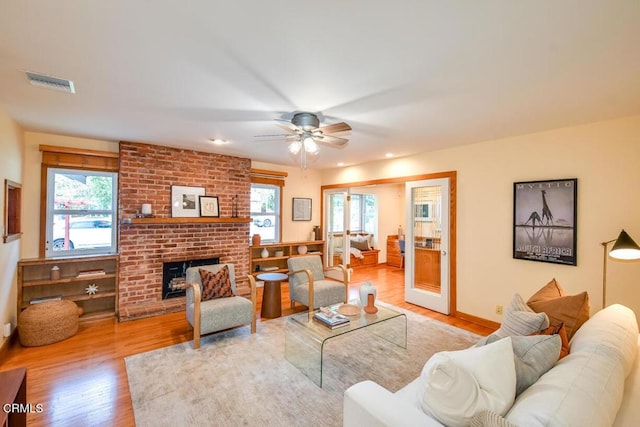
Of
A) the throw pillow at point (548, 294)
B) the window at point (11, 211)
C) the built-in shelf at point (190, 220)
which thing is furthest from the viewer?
the built-in shelf at point (190, 220)

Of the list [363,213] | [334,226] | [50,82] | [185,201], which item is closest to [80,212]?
[185,201]

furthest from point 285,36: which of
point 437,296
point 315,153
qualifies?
point 437,296

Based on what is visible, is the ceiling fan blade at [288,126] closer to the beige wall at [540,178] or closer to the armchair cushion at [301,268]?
the armchair cushion at [301,268]

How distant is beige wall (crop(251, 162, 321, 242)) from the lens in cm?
617

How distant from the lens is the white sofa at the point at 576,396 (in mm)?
1026

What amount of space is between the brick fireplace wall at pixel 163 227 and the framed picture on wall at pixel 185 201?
0.07 meters

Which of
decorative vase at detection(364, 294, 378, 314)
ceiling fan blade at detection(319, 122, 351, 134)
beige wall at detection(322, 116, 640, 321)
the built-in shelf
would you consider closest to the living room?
beige wall at detection(322, 116, 640, 321)

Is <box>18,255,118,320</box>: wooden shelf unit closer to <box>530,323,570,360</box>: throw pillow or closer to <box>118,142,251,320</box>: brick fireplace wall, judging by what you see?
<box>118,142,251,320</box>: brick fireplace wall

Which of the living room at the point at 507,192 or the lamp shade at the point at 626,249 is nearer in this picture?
the lamp shade at the point at 626,249

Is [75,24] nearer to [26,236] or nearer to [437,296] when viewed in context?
[26,236]

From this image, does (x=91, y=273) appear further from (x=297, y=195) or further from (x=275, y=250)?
(x=297, y=195)

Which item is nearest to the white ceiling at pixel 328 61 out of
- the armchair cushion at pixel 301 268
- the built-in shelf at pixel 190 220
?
the built-in shelf at pixel 190 220

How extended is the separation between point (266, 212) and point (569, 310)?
16.2ft

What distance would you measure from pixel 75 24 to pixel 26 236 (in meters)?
3.51
